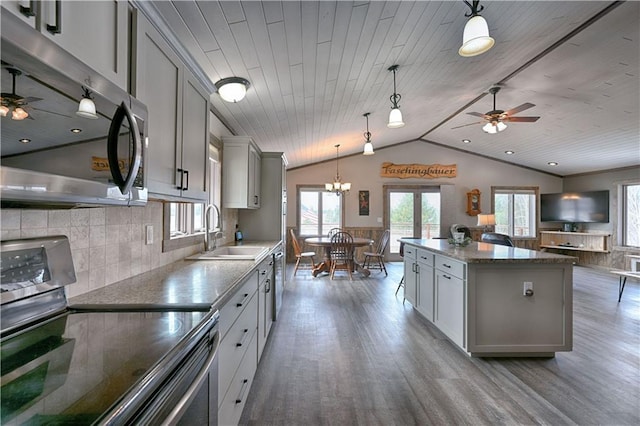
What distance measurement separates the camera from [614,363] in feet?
8.54

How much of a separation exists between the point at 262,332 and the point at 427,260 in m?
1.99

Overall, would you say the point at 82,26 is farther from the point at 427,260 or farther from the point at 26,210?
the point at 427,260

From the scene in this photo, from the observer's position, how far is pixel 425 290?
3555 millimetres

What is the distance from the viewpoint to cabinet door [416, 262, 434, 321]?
3394 millimetres

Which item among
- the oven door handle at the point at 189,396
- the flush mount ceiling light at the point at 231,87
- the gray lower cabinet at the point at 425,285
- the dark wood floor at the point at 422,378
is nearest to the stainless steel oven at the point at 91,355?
the oven door handle at the point at 189,396

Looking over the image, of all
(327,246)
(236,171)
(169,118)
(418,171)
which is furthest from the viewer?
(418,171)

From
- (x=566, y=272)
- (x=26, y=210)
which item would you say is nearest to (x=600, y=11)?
(x=566, y=272)

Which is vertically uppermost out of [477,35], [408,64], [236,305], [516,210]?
[408,64]

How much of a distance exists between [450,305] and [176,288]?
249 cm

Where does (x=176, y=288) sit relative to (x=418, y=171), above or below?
below

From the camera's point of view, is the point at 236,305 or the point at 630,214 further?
the point at 630,214

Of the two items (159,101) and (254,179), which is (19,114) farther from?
(254,179)

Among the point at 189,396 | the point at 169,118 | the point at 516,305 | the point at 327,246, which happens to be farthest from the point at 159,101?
the point at 327,246

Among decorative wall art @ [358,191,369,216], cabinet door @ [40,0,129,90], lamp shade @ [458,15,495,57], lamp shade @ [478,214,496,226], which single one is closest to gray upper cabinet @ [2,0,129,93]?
cabinet door @ [40,0,129,90]
